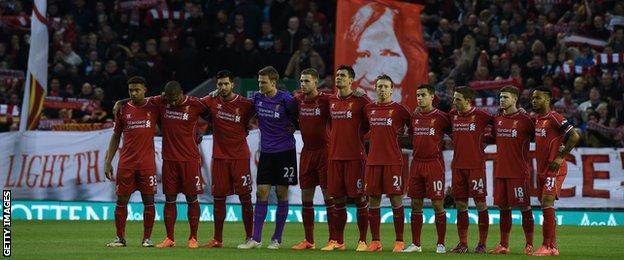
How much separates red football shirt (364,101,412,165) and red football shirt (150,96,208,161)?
2.39m

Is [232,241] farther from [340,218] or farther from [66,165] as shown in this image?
[66,165]

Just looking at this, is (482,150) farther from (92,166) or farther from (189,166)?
(92,166)

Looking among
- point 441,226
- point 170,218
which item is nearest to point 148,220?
point 170,218

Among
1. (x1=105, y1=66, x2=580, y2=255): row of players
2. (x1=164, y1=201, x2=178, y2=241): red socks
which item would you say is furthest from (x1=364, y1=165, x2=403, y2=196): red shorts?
(x1=164, y1=201, x2=178, y2=241): red socks

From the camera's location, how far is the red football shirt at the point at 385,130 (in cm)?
1953

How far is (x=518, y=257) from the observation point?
18.7m

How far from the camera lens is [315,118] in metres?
19.9

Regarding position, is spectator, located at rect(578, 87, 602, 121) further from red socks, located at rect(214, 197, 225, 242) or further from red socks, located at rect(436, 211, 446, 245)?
red socks, located at rect(214, 197, 225, 242)

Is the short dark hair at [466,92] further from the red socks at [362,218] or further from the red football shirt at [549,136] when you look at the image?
the red socks at [362,218]

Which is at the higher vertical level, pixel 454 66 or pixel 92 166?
pixel 454 66

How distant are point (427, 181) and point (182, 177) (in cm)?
336

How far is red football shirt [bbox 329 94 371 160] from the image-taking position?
64.4 ft

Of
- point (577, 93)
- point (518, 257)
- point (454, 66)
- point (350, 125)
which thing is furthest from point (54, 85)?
point (518, 257)

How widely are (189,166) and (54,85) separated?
12.3 meters
